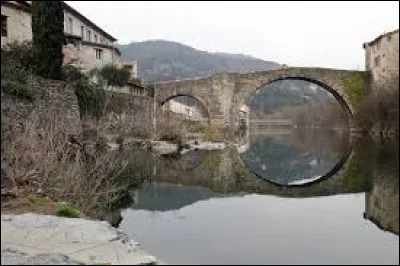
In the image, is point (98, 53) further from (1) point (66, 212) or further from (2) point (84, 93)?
(1) point (66, 212)

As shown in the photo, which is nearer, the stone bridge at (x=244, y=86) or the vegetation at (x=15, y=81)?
the vegetation at (x=15, y=81)

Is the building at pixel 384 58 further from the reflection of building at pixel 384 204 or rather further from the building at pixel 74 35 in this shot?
the reflection of building at pixel 384 204

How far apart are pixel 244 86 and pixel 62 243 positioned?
38.9 metres

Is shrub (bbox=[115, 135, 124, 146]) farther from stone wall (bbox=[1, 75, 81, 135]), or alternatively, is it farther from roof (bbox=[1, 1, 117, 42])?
roof (bbox=[1, 1, 117, 42])

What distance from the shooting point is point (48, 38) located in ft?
65.5

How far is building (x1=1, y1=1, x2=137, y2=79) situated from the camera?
2902cm

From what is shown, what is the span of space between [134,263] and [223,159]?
2052 cm

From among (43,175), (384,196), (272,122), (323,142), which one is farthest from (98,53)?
(272,122)

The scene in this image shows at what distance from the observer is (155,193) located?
1612cm

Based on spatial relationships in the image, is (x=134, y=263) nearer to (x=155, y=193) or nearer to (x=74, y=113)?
(x=155, y=193)

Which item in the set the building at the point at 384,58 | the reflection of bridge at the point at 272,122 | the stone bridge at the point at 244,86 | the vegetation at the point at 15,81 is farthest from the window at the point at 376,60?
the reflection of bridge at the point at 272,122

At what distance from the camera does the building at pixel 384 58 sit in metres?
42.2

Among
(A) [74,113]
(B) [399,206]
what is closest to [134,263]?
(B) [399,206]

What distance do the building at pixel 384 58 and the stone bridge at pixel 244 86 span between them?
1.31 meters
